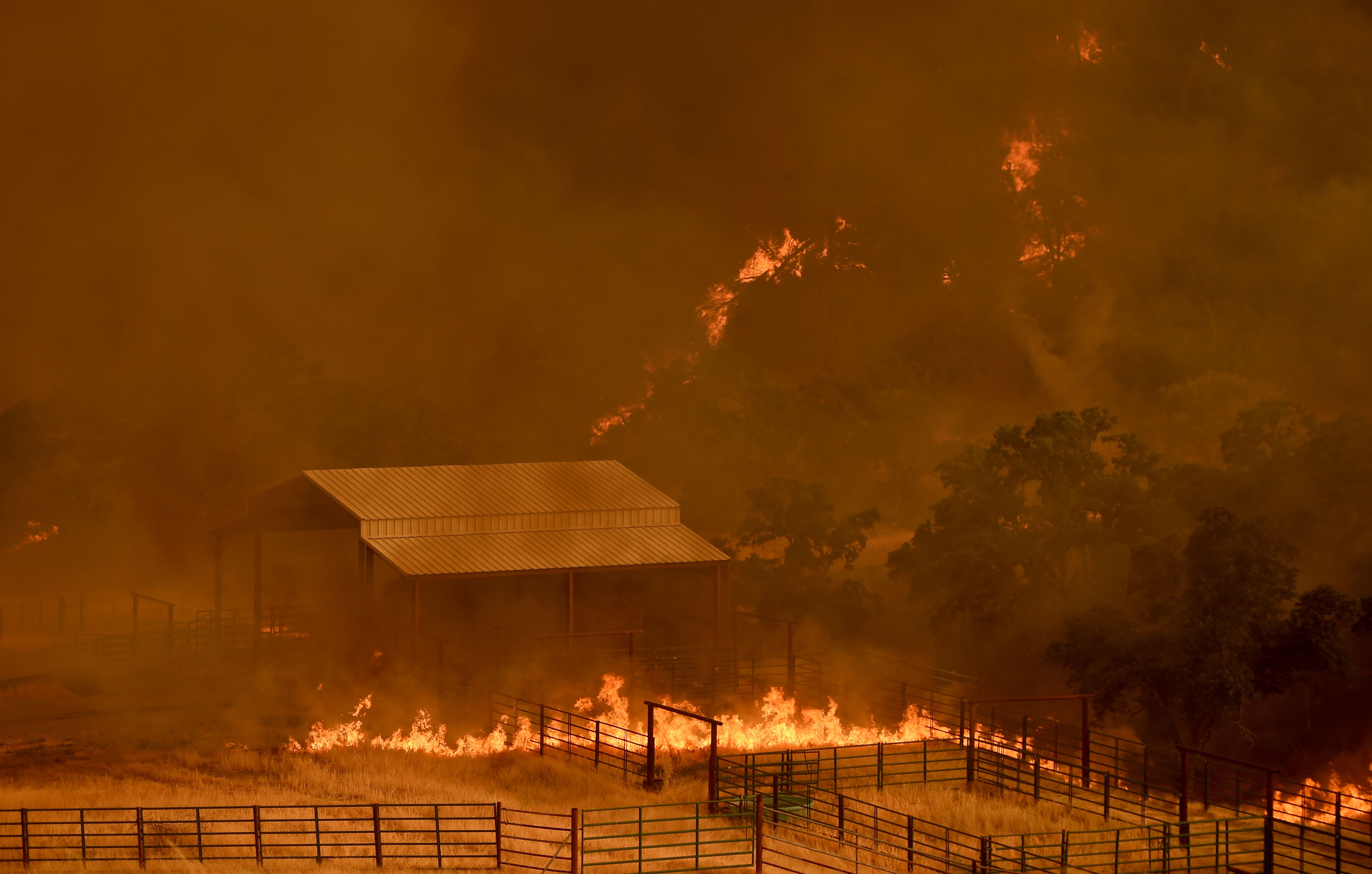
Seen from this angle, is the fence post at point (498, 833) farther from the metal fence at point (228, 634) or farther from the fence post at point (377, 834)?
the metal fence at point (228, 634)

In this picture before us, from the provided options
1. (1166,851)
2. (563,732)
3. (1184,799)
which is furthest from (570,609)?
(1166,851)

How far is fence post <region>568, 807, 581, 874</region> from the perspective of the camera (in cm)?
2177

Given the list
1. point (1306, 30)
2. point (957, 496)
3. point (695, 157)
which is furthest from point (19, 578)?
point (1306, 30)

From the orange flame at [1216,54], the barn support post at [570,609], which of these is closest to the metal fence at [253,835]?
the barn support post at [570,609]

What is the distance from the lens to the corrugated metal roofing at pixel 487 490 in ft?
126

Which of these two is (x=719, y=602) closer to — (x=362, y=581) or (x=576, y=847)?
(x=362, y=581)

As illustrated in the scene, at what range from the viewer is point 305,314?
357 ft

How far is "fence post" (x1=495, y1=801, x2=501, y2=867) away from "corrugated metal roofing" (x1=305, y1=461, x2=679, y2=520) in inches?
589

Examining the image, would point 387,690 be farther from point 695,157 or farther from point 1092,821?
point 695,157

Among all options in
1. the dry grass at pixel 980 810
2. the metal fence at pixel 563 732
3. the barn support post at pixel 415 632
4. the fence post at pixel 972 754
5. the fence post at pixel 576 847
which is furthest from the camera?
the barn support post at pixel 415 632

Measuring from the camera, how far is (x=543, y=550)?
37.9 metres

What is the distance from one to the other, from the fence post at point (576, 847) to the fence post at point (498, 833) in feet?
3.59

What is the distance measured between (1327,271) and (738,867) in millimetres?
73167

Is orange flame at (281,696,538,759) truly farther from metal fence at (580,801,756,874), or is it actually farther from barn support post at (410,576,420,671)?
metal fence at (580,801,756,874)
